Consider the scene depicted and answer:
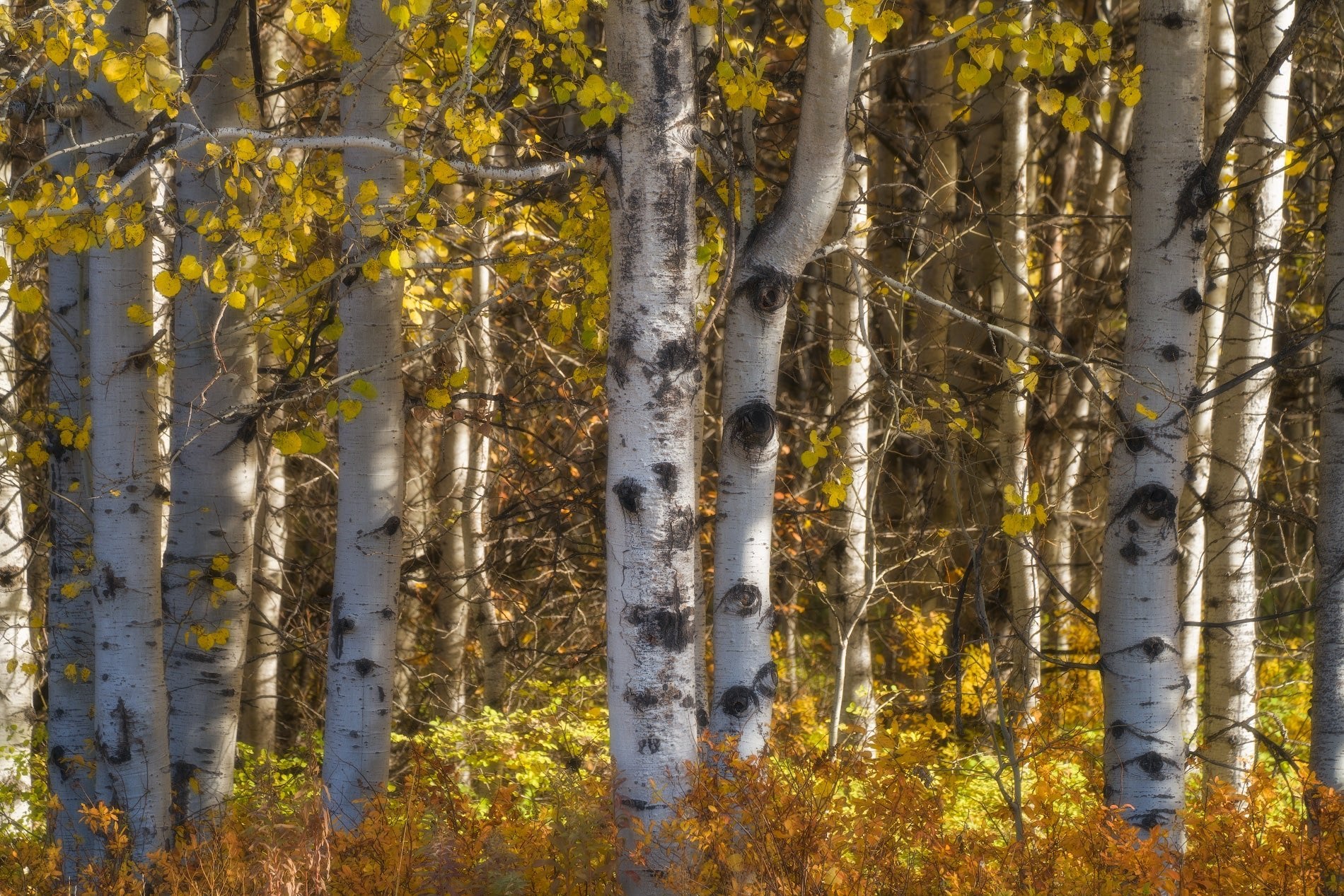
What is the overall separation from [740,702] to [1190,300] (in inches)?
76.8

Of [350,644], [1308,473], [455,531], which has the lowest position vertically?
[350,644]

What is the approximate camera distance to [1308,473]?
27.3 ft

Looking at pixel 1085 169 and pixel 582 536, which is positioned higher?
pixel 1085 169

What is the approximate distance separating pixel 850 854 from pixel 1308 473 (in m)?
6.39

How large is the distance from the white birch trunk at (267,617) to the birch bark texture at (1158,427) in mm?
4611

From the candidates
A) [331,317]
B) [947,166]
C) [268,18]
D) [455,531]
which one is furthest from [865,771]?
[947,166]

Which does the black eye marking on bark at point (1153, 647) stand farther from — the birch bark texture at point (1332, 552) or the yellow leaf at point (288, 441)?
the yellow leaf at point (288, 441)

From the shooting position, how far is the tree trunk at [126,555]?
388 centimetres

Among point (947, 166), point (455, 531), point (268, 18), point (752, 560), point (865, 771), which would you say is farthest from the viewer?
point (947, 166)

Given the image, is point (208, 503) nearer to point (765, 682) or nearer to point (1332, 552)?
point (765, 682)

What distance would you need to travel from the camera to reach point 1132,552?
3.50 meters

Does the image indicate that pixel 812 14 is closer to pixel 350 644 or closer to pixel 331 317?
pixel 331 317

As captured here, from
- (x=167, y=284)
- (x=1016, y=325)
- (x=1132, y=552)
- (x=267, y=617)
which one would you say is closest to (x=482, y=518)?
(x=267, y=617)

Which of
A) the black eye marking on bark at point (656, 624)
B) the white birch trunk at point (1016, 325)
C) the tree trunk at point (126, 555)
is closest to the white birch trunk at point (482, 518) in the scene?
the tree trunk at point (126, 555)
